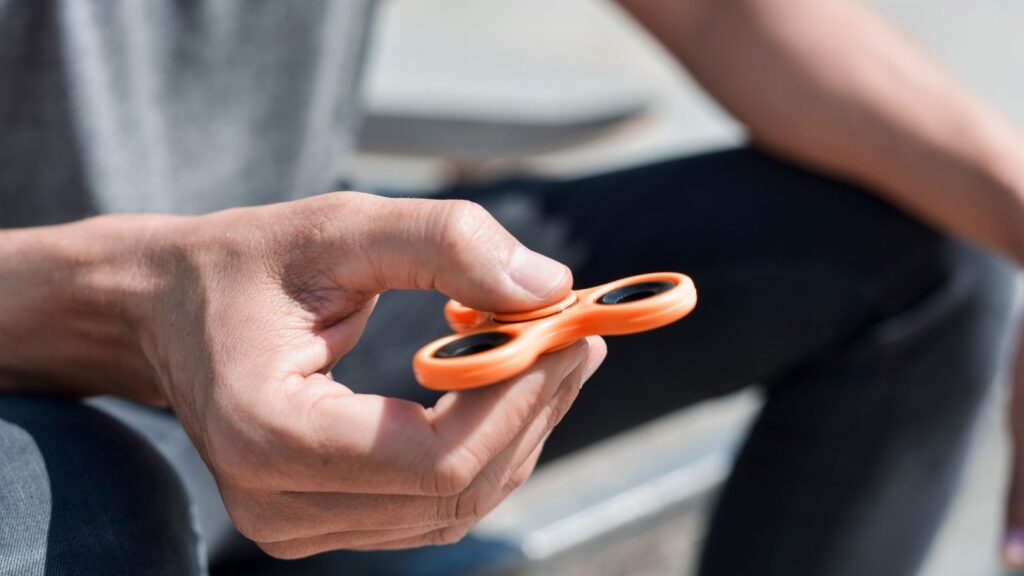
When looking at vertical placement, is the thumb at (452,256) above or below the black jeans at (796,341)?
above

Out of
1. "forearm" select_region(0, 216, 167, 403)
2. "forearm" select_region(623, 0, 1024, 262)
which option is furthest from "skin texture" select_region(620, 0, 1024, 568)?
"forearm" select_region(0, 216, 167, 403)

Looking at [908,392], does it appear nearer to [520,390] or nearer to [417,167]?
[520,390]

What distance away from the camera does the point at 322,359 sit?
546 mm

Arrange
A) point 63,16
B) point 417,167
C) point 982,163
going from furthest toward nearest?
point 417,167 < point 982,163 < point 63,16

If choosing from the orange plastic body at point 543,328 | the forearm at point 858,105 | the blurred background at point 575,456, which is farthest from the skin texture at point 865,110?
the orange plastic body at point 543,328

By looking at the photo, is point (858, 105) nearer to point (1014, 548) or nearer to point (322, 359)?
point (1014, 548)

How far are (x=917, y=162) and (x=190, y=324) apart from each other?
2.22 ft

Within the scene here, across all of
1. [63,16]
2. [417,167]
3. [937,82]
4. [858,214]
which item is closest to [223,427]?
[63,16]

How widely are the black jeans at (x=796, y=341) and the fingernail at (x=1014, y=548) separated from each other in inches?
3.1

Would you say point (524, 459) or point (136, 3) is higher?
point (136, 3)

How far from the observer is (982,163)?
95 cm

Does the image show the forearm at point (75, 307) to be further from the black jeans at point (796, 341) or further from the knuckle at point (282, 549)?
the black jeans at point (796, 341)

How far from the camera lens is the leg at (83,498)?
0.56 metres

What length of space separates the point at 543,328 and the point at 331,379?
12 centimetres
